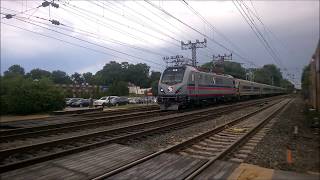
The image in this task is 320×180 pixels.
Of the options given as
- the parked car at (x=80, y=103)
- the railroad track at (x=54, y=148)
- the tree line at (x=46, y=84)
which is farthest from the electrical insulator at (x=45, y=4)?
the parked car at (x=80, y=103)

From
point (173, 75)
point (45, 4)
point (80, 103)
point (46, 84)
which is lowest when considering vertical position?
point (80, 103)

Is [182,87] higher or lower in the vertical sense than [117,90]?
lower

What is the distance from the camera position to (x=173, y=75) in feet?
89.8

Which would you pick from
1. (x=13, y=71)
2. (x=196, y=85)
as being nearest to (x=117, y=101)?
(x=196, y=85)

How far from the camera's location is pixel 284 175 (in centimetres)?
769

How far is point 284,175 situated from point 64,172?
4.83 meters

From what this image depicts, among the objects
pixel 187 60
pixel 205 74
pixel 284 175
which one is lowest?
pixel 284 175

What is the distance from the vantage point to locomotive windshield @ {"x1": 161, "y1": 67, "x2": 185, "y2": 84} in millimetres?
26906

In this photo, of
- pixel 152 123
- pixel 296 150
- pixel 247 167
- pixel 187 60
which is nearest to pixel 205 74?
pixel 152 123

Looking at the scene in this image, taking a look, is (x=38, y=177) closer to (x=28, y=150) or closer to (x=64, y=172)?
(x=64, y=172)

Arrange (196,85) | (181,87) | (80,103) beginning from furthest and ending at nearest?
(80,103) < (196,85) < (181,87)

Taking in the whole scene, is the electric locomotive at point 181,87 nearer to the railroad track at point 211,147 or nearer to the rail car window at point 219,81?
the rail car window at point 219,81

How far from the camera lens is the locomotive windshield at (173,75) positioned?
1059 inches

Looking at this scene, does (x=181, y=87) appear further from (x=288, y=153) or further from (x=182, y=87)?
(x=288, y=153)
